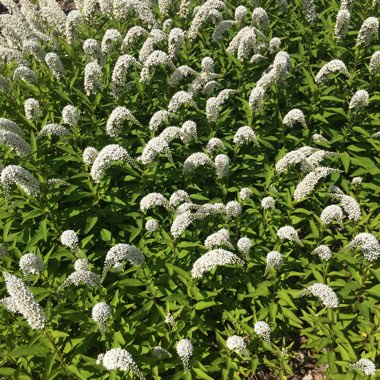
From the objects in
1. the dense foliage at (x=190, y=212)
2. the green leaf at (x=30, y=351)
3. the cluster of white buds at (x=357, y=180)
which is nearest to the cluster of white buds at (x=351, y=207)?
the dense foliage at (x=190, y=212)

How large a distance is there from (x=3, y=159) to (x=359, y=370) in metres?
6.25

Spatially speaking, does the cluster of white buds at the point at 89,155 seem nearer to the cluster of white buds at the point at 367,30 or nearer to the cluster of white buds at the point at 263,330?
the cluster of white buds at the point at 263,330

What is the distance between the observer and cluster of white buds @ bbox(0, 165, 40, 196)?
4.74 m

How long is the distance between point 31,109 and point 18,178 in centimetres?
206

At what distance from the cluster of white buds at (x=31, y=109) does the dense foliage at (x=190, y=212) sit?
0.03 m

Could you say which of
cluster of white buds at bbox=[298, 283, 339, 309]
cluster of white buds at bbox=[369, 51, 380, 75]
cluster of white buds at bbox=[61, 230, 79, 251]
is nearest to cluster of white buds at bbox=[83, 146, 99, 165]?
cluster of white buds at bbox=[61, 230, 79, 251]

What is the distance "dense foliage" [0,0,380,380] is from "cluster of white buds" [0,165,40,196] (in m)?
0.02

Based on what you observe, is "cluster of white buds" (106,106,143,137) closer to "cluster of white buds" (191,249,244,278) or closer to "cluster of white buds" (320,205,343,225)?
"cluster of white buds" (191,249,244,278)

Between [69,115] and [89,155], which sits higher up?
[69,115]

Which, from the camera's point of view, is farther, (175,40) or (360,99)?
(175,40)

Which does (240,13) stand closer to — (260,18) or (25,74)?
(260,18)

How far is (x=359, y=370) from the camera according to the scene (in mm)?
4438

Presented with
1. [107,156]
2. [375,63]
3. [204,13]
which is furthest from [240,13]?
[107,156]

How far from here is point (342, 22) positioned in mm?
7578
